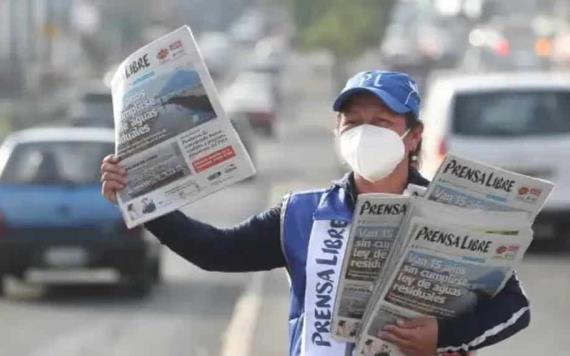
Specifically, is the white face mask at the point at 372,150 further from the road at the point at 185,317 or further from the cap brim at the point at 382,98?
the road at the point at 185,317

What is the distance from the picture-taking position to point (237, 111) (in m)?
53.1

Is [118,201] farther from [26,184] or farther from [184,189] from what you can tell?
[26,184]

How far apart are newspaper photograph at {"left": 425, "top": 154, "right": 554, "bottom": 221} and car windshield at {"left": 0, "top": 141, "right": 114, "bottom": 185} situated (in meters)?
12.5

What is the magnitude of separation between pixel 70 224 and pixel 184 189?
12093 mm

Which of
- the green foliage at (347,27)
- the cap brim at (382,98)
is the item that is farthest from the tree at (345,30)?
the cap brim at (382,98)

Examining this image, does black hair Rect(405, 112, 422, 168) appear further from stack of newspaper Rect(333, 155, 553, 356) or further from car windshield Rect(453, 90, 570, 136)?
car windshield Rect(453, 90, 570, 136)

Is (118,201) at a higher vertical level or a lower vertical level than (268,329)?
higher

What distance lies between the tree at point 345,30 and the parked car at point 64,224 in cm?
6067

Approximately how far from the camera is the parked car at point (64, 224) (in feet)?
54.1

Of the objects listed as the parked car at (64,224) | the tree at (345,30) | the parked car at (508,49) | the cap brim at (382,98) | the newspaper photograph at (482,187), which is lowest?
the parked car at (64,224)

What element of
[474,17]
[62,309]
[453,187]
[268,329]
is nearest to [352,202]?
[453,187]

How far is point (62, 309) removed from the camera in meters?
16.2

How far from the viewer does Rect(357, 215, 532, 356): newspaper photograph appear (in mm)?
4227

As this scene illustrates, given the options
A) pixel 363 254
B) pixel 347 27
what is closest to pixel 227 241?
pixel 363 254
